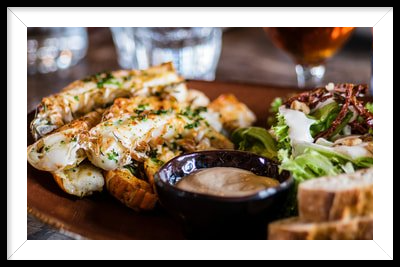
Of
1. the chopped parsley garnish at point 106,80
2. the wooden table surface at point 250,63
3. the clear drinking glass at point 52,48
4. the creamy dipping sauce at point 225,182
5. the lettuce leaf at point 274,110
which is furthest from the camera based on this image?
the clear drinking glass at point 52,48

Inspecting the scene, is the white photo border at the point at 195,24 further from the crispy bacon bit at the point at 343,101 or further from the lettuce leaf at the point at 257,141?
the lettuce leaf at the point at 257,141

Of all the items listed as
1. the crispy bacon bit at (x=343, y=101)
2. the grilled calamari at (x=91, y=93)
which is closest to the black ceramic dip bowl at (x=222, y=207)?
the crispy bacon bit at (x=343, y=101)

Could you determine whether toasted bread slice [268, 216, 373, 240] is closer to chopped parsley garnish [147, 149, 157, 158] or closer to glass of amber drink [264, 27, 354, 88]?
chopped parsley garnish [147, 149, 157, 158]

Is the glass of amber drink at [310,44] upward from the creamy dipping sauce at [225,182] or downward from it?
upward

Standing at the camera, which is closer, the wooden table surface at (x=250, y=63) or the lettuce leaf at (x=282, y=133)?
the lettuce leaf at (x=282, y=133)

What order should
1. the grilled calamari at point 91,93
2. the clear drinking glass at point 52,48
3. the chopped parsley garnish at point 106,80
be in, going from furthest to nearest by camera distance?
1. the clear drinking glass at point 52,48
2. the chopped parsley garnish at point 106,80
3. the grilled calamari at point 91,93

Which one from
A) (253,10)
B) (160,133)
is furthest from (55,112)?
(253,10)

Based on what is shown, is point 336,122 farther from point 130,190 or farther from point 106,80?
point 106,80
